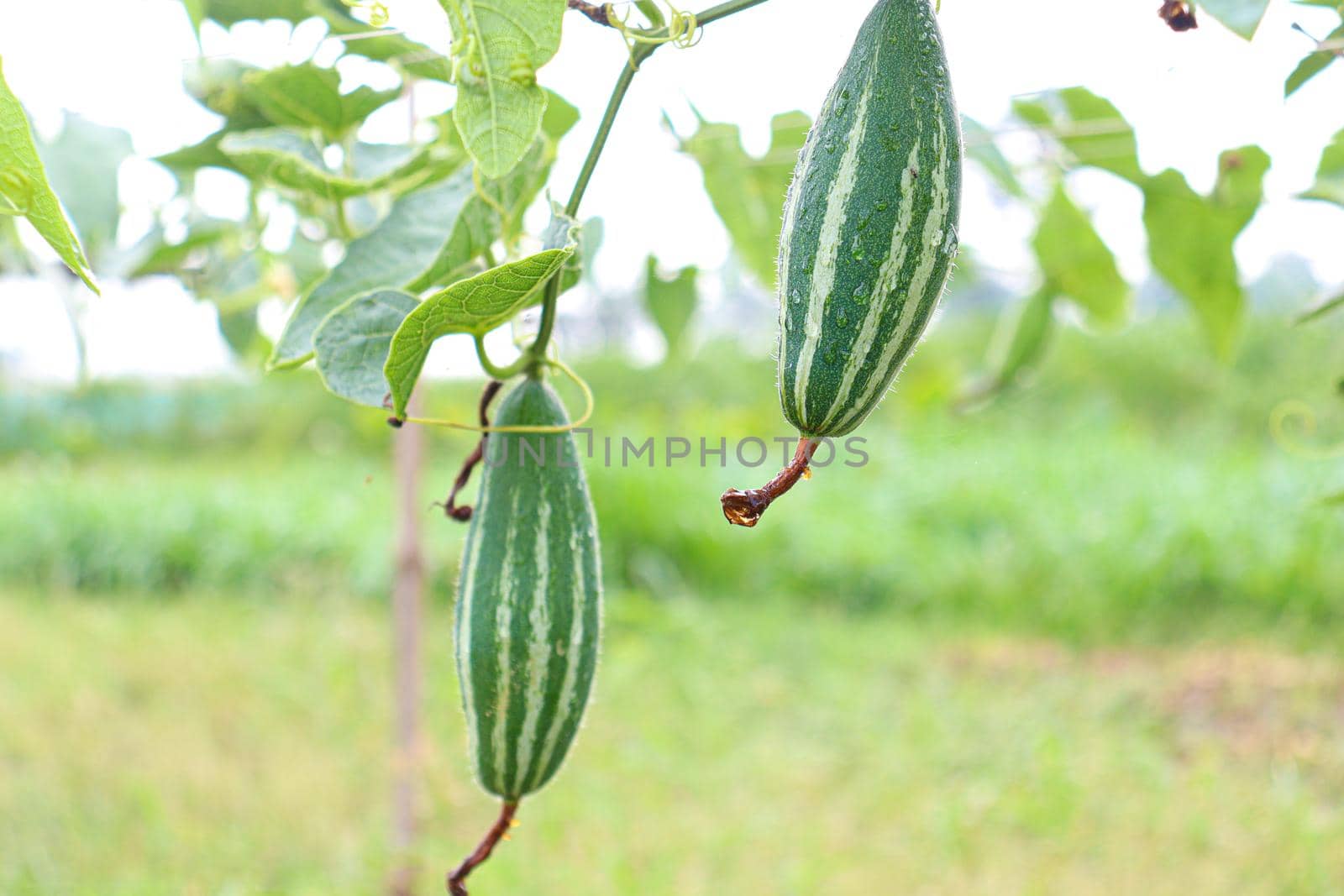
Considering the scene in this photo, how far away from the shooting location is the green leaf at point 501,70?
0.33 meters

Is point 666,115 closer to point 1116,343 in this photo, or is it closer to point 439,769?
point 439,769

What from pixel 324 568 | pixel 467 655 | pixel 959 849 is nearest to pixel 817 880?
pixel 959 849

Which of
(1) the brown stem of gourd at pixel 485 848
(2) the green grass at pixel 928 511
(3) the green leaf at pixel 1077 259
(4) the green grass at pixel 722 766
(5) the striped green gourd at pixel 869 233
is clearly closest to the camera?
(5) the striped green gourd at pixel 869 233

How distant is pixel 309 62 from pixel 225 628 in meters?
2.19

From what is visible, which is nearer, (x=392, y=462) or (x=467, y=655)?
(x=467, y=655)

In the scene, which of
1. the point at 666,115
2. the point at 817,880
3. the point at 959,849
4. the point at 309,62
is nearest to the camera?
the point at 309,62

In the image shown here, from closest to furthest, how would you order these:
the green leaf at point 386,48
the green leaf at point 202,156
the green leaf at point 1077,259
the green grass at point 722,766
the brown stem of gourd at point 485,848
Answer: the brown stem of gourd at point 485,848, the green leaf at point 386,48, the green leaf at point 202,156, the green leaf at point 1077,259, the green grass at point 722,766

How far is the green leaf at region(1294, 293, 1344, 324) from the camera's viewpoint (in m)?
0.59

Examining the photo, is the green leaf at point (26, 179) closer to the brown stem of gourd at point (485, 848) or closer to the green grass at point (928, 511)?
the brown stem of gourd at point (485, 848)

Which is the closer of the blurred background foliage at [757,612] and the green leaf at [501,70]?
the green leaf at [501,70]

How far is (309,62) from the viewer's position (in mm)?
571

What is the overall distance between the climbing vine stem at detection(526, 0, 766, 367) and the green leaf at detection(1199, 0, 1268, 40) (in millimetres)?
130

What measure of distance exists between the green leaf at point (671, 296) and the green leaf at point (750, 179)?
0.06 meters

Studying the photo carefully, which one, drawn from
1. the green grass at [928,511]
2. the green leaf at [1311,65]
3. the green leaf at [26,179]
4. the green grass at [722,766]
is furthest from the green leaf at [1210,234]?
the green grass at [928,511]
